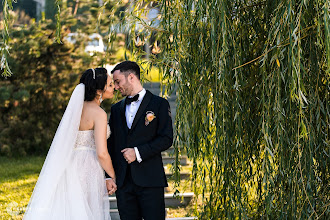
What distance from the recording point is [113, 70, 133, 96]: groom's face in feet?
11.6

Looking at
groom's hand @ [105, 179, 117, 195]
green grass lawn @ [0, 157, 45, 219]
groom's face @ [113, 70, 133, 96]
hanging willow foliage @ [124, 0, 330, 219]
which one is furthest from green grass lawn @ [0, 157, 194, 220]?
groom's face @ [113, 70, 133, 96]

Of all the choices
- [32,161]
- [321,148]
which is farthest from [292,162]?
[32,161]

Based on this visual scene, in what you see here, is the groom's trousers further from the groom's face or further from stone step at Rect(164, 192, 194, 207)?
stone step at Rect(164, 192, 194, 207)

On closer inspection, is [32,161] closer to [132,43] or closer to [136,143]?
[132,43]

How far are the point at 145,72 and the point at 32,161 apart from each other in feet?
17.0

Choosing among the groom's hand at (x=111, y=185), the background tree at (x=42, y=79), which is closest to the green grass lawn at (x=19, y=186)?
the background tree at (x=42, y=79)

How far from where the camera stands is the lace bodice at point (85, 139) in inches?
143

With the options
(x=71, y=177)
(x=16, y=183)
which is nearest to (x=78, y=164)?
(x=71, y=177)

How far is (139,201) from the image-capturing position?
3590 mm

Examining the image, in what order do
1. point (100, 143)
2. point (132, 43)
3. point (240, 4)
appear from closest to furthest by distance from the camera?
point (100, 143), point (240, 4), point (132, 43)

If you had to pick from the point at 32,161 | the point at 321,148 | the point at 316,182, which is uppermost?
the point at 321,148

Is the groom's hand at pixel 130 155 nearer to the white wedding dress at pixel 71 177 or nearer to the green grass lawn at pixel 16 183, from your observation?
the white wedding dress at pixel 71 177

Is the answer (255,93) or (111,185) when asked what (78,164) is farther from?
(255,93)

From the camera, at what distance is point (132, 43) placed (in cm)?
432
